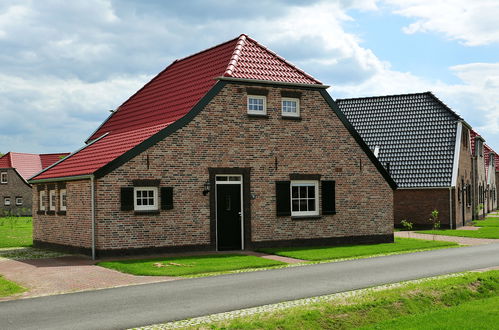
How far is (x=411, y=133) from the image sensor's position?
115 feet

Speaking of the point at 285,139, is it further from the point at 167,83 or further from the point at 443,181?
the point at 443,181

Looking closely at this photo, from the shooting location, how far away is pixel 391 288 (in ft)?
40.6

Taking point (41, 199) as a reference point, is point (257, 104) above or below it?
above

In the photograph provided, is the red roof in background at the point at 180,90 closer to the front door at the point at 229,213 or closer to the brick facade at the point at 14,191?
the front door at the point at 229,213

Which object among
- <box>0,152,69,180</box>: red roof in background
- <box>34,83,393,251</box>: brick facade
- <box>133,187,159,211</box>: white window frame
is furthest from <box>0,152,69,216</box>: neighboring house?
<box>133,187,159,211</box>: white window frame

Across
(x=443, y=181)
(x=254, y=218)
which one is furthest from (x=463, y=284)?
(x=443, y=181)

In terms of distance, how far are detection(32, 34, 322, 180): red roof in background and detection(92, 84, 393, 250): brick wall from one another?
2.27 ft

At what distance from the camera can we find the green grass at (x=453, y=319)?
372 inches

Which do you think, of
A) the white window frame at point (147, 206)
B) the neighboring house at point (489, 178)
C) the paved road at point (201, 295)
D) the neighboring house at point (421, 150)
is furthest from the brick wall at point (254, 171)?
the neighboring house at point (489, 178)

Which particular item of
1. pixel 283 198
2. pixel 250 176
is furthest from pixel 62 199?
pixel 283 198

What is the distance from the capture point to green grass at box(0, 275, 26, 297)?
12938mm

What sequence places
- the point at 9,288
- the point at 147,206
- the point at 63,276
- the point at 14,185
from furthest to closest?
the point at 14,185, the point at 147,206, the point at 63,276, the point at 9,288

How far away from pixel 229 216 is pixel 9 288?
29.4ft

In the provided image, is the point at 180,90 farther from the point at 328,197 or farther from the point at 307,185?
the point at 328,197
